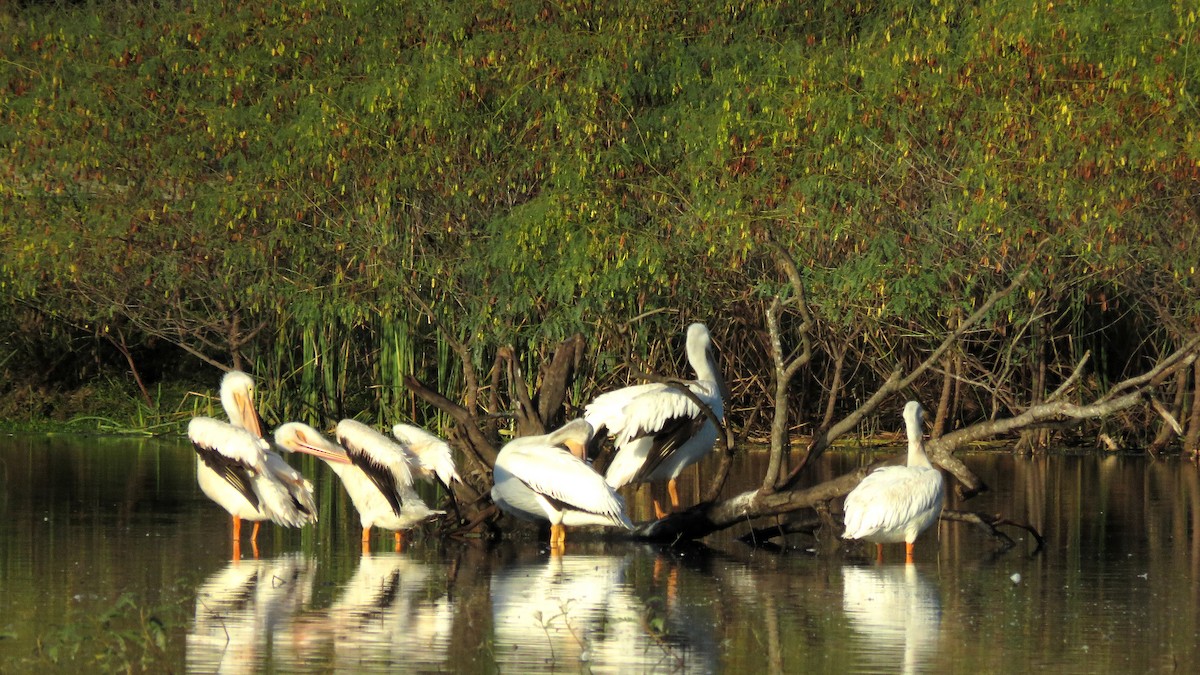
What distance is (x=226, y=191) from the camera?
59.9 ft

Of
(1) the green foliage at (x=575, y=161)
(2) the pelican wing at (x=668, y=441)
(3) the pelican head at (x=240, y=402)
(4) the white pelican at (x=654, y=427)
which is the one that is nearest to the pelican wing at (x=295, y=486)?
(3) the pelican head at (x=240, y=402)

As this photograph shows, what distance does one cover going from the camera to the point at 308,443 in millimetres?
11758

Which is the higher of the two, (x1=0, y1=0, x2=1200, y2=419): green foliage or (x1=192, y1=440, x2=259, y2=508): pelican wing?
(x1=0, y1=0, x2=1200, y2=419): green foliage

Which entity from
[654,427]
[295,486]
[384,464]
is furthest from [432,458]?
[654,427]

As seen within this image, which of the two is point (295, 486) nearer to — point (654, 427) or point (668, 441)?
point (654, 427)

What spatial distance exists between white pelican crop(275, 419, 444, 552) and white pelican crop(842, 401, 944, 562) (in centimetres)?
253

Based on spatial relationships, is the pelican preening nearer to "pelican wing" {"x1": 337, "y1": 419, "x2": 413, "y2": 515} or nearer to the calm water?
the calm water

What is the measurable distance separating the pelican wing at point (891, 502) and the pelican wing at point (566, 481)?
131 centimetres

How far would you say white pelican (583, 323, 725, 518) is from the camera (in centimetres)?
1158

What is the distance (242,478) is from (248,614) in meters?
2.83

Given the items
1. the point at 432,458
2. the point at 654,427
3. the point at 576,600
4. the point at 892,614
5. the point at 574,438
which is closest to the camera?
the point at 892,614

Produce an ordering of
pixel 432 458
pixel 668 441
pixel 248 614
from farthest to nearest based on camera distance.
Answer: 1. pixel 668 441
2. pixel 432 458
3. pixel 248 614

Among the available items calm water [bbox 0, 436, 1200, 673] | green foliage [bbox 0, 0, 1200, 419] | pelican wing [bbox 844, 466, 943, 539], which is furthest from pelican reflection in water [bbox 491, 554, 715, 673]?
green foliage [bbox 0, 0, 1200, 419]

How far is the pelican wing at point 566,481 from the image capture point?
10.6 m
